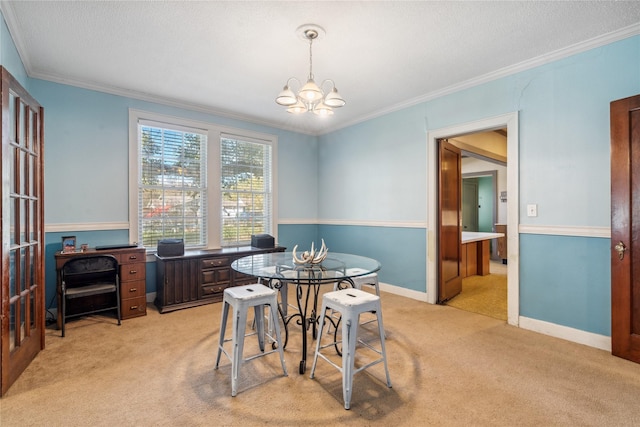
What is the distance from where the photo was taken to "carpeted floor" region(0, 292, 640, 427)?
1758mm

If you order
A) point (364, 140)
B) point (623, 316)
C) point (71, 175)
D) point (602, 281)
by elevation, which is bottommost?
point (623, 316)

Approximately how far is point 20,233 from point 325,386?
2528 millimetres

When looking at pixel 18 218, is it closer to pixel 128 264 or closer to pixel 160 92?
pixel 128 264

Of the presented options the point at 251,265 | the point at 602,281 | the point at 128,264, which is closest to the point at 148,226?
the point at 128,264

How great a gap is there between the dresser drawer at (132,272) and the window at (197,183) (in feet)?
1.85

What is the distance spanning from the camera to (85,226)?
3.52 m

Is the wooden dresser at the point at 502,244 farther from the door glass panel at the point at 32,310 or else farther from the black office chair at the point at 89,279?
the door glass panel at the point at 32,310

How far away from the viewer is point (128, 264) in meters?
3.35

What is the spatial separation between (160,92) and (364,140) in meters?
2.90

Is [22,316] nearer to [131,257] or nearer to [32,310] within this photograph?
[32,310]

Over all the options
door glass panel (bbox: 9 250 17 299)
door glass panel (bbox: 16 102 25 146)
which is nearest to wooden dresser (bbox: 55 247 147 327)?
door glass panel (bbox: 9 250 17 299)

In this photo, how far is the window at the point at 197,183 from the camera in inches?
156

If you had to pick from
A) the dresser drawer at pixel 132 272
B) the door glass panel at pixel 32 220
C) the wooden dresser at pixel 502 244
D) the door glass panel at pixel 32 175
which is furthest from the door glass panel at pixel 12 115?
the wooden dresser at pixel 502 244

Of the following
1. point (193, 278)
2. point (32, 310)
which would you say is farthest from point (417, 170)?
point (32, 310)
